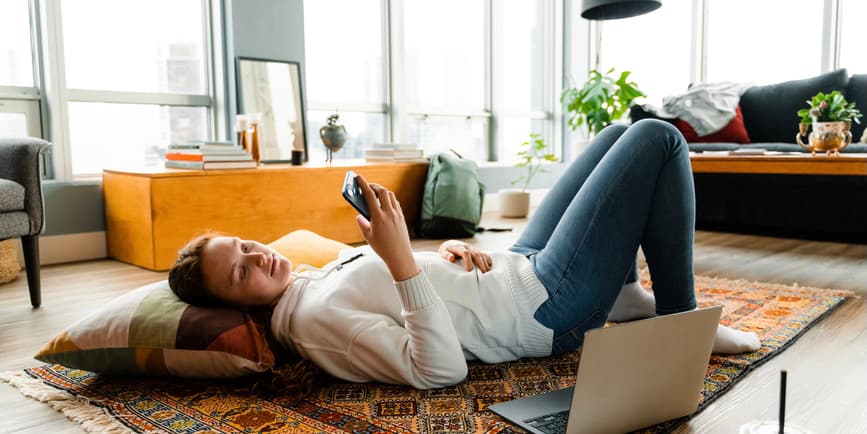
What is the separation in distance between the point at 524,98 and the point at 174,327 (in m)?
5.38

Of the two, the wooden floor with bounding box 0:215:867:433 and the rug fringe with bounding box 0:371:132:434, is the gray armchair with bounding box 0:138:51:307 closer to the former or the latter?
the wooden floor with bounding box 0:215:867:433

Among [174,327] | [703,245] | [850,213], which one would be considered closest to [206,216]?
[174,327]

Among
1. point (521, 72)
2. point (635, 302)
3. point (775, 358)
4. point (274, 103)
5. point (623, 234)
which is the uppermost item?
point (521, 72)

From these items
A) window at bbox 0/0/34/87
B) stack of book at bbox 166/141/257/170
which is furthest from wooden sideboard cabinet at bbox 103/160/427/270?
window at bbox 0/0/34/87

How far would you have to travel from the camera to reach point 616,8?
12.9 ft

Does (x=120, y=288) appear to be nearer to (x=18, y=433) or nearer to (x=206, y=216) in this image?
(x=206, y=216)

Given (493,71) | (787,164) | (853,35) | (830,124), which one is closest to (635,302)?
(787,164)

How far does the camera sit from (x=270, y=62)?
411 cm

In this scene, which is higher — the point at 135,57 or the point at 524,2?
the point at 524,2

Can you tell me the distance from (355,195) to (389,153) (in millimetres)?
3019

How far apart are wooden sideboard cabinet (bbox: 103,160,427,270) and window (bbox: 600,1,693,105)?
136 inches

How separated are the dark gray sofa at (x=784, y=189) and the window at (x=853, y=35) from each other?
0.81 m

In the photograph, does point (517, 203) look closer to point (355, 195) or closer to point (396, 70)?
point (396, 70)

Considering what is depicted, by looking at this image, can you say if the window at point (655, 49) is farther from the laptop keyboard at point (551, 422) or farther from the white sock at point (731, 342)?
the laptop keyboard at point (551, 422)
